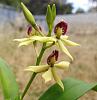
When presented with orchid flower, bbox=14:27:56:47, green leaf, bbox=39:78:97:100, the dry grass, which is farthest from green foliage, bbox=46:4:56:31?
the dry grass

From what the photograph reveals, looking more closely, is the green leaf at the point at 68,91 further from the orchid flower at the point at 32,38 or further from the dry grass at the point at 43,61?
the dry grass at the point at 43,61

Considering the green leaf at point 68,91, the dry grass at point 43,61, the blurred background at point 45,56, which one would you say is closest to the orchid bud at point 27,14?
the green leaf at point 68,91

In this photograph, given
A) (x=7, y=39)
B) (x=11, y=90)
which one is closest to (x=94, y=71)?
(x=7, y=39)

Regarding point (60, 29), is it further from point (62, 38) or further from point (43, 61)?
point (43, 61)

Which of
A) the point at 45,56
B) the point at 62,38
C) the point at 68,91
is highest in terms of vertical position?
the point at 62,38

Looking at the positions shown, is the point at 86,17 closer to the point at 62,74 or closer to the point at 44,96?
the point at 62,74

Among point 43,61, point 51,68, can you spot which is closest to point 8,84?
point 51,68
